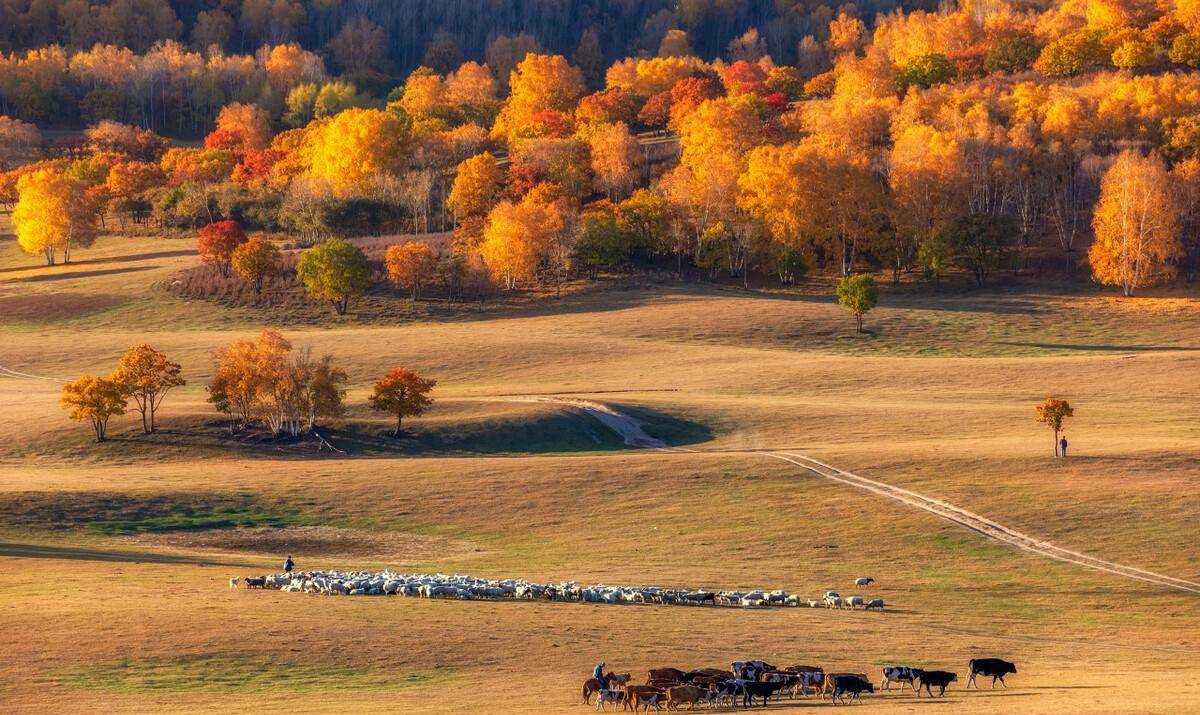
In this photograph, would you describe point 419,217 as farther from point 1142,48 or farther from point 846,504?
point 846,504

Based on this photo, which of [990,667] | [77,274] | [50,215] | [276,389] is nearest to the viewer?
[990,667]

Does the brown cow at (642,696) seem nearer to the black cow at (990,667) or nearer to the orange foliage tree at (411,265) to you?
the black cow at (990,667)

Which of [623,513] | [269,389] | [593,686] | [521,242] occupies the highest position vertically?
[521,242]

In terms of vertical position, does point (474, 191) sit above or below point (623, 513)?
above

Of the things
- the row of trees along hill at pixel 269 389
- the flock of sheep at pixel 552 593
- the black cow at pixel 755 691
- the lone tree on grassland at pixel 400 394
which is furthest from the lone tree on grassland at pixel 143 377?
the black cow at pixel 755 691

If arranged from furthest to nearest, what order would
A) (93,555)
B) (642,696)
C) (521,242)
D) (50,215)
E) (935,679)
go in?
(50,215) → (521,242) → (93,555) → (935,679) → (642,696)

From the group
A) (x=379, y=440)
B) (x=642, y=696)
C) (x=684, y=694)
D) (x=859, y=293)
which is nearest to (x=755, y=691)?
(x=684, y=694)

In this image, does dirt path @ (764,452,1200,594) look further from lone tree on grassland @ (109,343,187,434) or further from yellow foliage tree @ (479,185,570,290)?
yellow foliage tree @ (479,185,570,290)

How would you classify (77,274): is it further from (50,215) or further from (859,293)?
(859,293)
